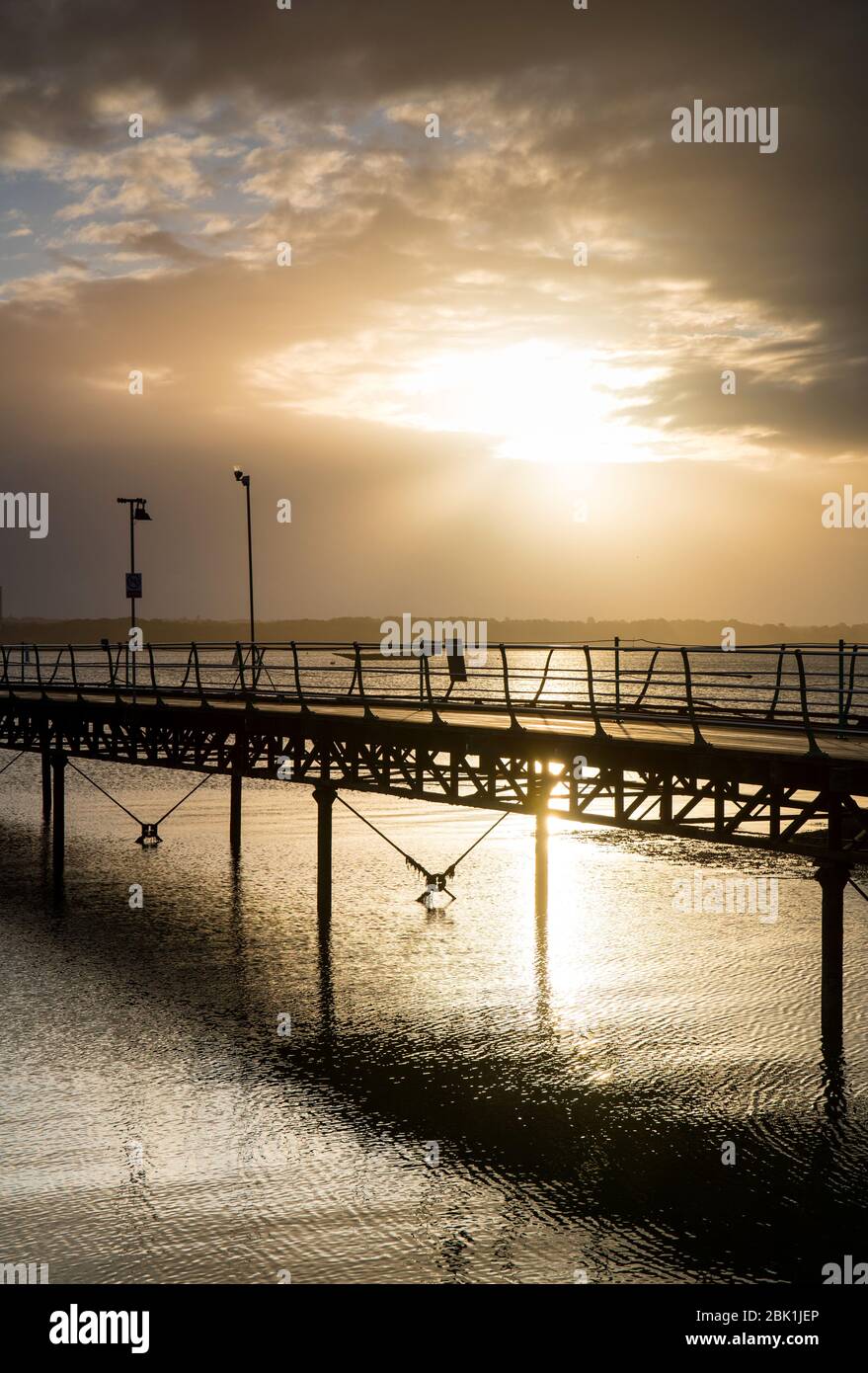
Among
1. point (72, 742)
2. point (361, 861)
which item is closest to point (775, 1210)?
point (361, 861)

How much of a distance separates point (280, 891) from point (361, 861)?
603cm

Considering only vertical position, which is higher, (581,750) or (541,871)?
(581,750)

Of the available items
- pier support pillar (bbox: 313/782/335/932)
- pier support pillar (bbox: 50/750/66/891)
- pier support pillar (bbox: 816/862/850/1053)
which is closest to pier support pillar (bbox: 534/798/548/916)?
pier support pillar (bbox: 313/782/335/932)

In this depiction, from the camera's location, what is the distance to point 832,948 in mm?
17938

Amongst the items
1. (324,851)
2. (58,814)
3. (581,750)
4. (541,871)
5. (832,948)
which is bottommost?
(541,871)

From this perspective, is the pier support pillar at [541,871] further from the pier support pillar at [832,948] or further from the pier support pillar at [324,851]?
the pier support pillar at [832,948]

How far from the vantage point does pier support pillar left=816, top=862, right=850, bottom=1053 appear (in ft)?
58.3

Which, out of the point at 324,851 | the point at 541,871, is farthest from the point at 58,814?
the point at 541,871

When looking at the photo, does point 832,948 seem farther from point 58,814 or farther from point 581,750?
point 58,814

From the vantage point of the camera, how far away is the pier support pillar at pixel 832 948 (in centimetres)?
1778
